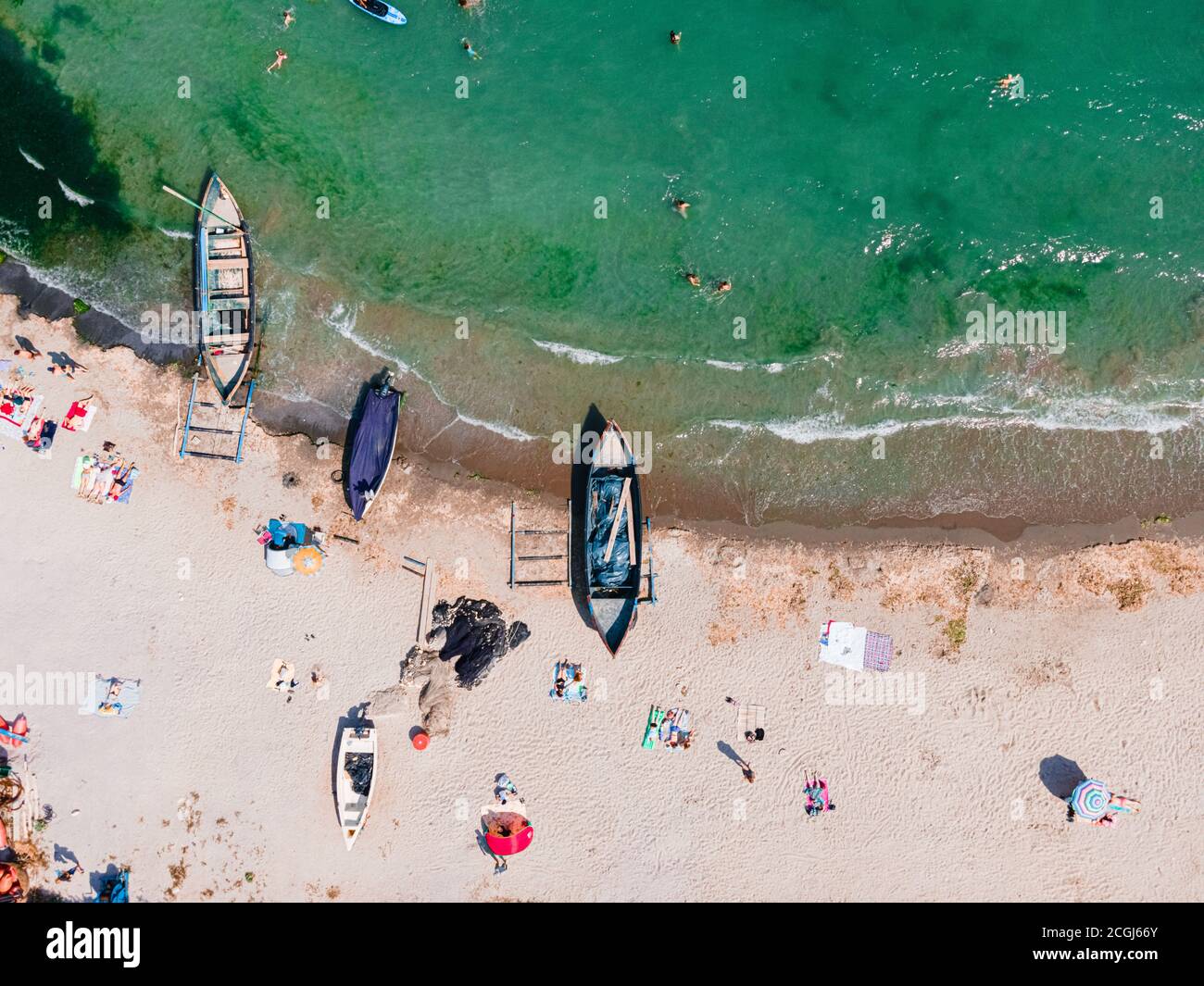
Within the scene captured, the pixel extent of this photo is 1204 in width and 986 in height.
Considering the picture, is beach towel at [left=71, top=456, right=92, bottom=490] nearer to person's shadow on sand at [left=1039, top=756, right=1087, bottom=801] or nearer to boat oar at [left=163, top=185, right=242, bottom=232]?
boat oar at [left=163, top=185, right=242, bottom=232]

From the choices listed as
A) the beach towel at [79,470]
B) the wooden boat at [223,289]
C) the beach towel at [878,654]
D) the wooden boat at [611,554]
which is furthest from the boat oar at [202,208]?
the beach towel at [878,654]

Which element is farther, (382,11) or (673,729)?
(382,11)

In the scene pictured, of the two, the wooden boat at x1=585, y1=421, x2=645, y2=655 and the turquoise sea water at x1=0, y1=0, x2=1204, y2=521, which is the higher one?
the turquoise sea water at x1=0, y1=0, x2=1204, y2=521

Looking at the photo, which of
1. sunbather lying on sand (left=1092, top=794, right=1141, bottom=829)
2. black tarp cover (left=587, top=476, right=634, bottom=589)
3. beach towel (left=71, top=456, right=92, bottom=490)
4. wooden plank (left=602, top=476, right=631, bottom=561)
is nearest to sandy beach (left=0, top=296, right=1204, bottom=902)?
sunbather lying on sand (left=1092, top=794, right=1141, bottom=829)

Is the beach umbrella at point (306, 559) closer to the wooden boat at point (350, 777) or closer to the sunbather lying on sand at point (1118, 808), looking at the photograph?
the wooden boat at point (350, 777)

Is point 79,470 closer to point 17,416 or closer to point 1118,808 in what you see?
point 17,416

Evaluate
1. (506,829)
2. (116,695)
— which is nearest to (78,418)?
(116,695)

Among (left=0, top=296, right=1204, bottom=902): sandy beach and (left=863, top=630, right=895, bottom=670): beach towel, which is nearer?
(left=0, top=296, right=1204, bottom=902): sandy beach
